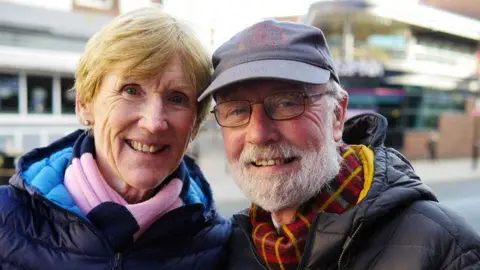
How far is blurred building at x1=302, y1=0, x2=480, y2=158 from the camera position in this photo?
75.9 ft

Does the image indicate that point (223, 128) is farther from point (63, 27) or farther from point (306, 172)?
point (63, 27)

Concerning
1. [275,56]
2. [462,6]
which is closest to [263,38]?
[275,56]

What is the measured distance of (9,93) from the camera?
1513 centimetres

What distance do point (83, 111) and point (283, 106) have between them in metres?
0.98

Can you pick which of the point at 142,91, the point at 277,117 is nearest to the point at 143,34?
the point at 142,91

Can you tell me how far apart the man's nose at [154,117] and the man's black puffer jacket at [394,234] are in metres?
0.77

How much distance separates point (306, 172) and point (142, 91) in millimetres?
793

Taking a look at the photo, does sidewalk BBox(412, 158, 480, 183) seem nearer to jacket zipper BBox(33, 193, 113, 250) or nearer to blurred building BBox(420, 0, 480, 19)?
blurred building BBox(420, 0, 480, 19)

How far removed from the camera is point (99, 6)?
17672mm

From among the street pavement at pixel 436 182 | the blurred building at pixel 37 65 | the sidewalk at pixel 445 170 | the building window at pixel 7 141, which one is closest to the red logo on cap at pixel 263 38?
the street pavement at pixel 436 182

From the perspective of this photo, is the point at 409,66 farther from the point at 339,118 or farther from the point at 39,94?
the point at 339,118

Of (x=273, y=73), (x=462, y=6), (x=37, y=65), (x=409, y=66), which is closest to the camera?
(x=273, y=73)

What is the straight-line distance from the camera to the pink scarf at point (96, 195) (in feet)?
7.00

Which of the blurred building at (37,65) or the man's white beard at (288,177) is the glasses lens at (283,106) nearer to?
the man's white beard at (288,177)
